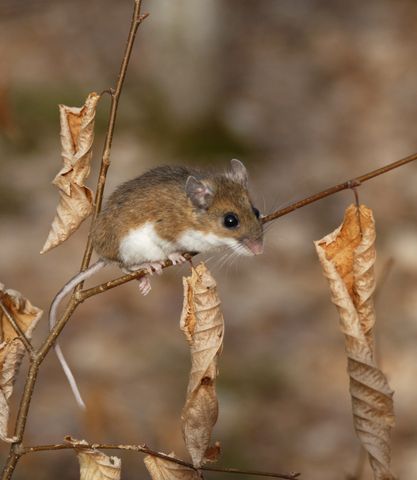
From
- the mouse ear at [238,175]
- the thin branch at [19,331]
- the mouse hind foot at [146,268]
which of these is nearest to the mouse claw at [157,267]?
the mouse hind foot at [146,268]

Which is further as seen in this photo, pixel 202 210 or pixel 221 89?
pixel 221 89

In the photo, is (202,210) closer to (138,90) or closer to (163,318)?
(163,318)

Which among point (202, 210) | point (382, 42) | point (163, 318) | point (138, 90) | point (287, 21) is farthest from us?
point (287, 21)

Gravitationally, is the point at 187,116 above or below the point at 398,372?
above

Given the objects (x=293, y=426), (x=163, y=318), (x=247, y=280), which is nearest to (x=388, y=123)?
(x=247, y=280)

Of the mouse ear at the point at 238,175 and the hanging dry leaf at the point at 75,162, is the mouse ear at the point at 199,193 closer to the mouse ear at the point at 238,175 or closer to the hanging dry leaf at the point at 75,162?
the mouse ear at the point at 238,175

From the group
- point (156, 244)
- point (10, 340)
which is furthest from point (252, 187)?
point (10, 340)

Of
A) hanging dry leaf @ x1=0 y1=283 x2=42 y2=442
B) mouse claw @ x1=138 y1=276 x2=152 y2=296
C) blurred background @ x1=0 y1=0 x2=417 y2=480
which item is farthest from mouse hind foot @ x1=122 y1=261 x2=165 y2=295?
hanging dry leaf @ x1=0 y1=283 x2=42 y2=442
